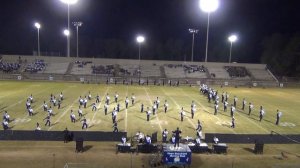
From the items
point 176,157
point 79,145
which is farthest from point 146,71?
point 176,157

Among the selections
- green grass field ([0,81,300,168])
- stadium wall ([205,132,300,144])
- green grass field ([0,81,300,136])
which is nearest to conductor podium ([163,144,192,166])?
green grass field ([0,81,300,168])

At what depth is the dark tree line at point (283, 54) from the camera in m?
76.8

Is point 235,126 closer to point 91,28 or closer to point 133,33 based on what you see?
point 133,33

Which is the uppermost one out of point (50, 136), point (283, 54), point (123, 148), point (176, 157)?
point (283, 54)

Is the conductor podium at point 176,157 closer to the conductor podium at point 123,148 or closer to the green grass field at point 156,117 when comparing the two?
the conductor podium at point 123,148

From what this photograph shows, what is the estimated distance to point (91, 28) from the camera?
12300 centimetres

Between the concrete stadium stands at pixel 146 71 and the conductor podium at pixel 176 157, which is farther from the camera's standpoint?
the concrete stadium stands at pixel 146 71

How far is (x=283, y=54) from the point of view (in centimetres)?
7875

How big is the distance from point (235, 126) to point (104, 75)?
3658cm

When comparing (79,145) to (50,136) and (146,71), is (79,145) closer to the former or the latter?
(50,136)

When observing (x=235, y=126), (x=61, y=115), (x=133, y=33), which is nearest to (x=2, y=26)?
(x=133, y=33)

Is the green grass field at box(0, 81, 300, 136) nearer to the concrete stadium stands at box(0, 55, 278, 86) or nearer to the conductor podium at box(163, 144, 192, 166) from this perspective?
the conductor podium at box(163, 144, 192, 166)

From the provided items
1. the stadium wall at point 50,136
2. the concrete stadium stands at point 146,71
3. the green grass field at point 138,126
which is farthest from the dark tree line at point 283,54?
the stadium wall at point 50,136

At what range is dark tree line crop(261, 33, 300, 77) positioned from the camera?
76.8 m
